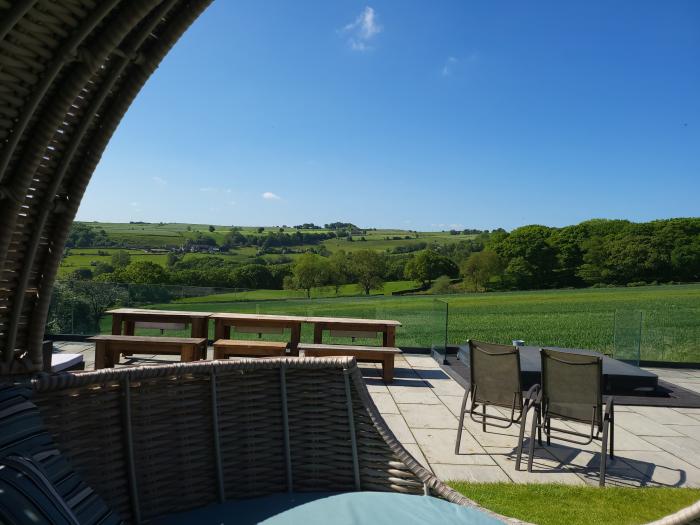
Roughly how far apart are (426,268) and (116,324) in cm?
3934

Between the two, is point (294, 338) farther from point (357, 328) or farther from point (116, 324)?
point (116, 324)

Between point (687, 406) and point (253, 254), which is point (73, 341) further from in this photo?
point (253, 254)

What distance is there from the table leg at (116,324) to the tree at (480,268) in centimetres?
4112

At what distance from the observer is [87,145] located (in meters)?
1.66

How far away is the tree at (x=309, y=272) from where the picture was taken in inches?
1463

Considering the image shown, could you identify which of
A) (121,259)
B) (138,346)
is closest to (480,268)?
(121,259)

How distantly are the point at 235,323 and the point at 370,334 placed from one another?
2050 millimetres

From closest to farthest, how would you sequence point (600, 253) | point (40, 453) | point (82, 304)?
point (40, 453) → point (82, 304) → point (600, 253)

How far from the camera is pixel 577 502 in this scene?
10.3 feet

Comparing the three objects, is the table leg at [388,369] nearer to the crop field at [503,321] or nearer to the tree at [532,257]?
the crop field at [503,321]

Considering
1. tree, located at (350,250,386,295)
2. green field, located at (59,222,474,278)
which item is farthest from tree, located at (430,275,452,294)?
green field, located at (59,222,474,278)

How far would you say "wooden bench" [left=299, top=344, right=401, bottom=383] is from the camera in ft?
21.4

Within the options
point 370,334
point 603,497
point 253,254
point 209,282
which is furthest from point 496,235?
point 603,497

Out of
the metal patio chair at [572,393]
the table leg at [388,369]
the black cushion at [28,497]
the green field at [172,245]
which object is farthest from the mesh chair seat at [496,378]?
the green field at [172,245]
